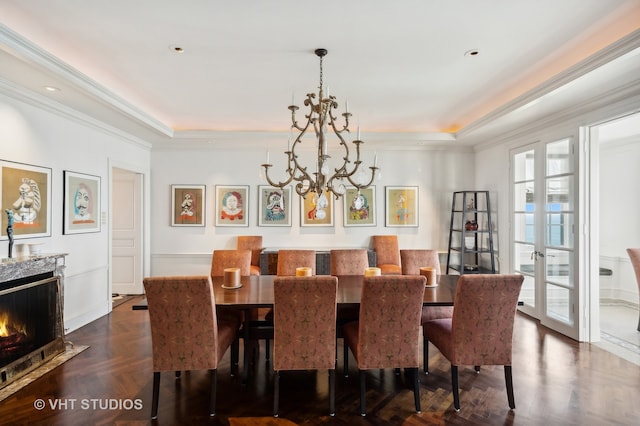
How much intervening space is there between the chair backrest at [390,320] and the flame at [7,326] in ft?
9.15

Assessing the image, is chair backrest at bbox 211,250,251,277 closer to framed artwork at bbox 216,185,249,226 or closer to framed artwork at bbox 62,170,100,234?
framed artwork at bbox 62,170,100,234

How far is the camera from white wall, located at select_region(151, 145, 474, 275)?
5.66 metres

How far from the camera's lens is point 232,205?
569cm

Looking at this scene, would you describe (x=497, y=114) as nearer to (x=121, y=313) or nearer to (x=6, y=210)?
(x=6, y=210)

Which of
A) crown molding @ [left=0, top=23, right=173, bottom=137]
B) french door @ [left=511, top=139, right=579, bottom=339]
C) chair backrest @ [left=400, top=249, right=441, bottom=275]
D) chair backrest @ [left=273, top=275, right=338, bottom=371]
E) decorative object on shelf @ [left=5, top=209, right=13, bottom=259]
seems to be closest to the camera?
chair backrest @ [left=273, top=275, right=338, bottom=371]

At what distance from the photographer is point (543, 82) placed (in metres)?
3.18

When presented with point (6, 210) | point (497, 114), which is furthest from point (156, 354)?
point (497, 114)

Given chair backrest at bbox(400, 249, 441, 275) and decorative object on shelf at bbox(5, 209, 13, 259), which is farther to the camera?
chair backrest at bbox(400, 249, 441, 275)

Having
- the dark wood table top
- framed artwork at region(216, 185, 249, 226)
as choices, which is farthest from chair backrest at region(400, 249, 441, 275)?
framed artwork at region(216, 185, 249, 226)

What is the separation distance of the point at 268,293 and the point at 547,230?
345 cm

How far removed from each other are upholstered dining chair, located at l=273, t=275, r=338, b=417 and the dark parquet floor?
317 mm

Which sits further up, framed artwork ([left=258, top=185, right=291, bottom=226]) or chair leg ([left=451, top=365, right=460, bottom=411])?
framed artwork ([left=258, top=185, right=291, bottom=226])

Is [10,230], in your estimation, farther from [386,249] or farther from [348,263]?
[386,249]

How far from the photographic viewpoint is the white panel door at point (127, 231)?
5445mm
